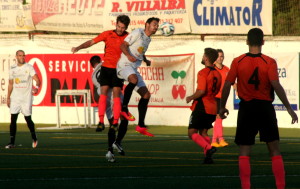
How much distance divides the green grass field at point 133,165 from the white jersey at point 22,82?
1.06 m

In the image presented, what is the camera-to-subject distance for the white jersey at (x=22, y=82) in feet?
65.8

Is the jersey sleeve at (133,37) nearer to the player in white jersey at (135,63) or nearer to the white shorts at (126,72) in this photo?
the player in white jersey at (135,63)

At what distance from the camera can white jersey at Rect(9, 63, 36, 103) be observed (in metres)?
20.0

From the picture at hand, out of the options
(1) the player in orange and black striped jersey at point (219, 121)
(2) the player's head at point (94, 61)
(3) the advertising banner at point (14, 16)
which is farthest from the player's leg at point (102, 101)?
(3) the advertising banner at point (14, 16)

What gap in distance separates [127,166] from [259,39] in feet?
17.0

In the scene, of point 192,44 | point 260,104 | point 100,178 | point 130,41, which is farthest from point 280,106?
point 260,104

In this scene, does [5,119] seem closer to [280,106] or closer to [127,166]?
[280,106]

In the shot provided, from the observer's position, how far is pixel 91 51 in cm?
2983

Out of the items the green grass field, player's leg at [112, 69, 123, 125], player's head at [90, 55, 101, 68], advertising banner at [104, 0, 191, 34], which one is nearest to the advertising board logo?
advertising banner at [104, 0, 191, 34]

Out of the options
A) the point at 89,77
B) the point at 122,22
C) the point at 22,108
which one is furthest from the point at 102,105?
the point at 89,77

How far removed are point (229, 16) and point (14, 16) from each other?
7988 millimetres

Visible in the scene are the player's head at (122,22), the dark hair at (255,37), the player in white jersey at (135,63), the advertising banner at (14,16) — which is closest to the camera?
the dark hair at (255,37)

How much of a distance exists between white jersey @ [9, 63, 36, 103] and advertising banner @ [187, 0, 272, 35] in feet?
29.5

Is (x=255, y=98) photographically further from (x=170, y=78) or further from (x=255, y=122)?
(x=170, y=78)
